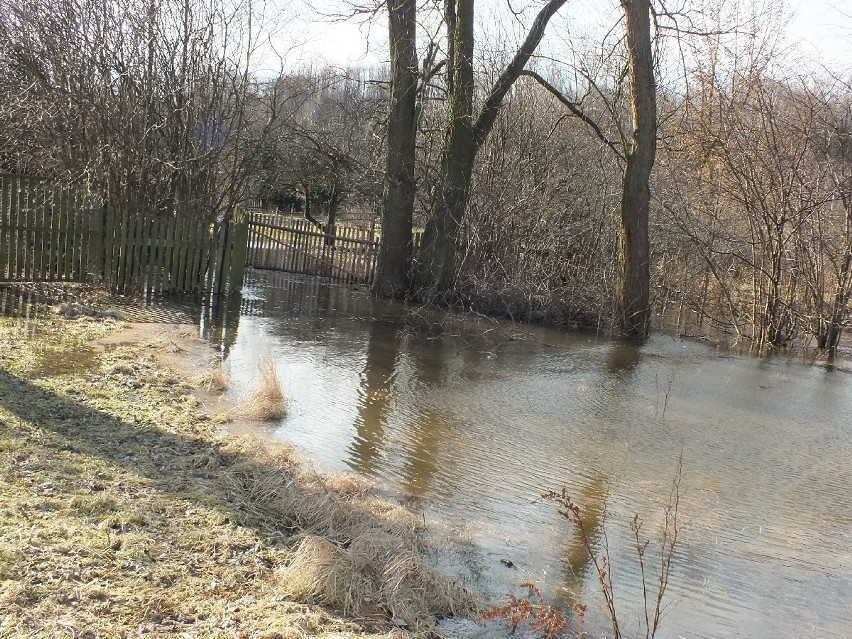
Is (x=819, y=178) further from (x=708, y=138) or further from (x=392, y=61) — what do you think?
(x=392, y=61)

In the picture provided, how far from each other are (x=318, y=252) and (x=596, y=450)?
1370cm

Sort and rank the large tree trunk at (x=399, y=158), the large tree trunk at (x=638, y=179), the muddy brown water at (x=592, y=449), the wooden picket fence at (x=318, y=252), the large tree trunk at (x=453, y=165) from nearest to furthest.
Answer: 1. the muddy brown water at (x=592, y=449)
2. the large tree trunk at (x=638, y=179)
3. the large tree trunk at (x=453, y=165)
4. the large tree trunk at (x=399, y=158)
5. the wooden picket fence at (x=318, y=252)

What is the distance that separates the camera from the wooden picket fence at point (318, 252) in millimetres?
19031

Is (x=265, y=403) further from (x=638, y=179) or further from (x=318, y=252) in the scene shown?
(x=318, y=252)

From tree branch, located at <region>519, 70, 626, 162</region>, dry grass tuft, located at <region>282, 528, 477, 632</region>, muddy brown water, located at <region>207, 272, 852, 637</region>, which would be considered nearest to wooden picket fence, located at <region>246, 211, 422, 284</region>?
tree branch, located at <region>519, 70, 626, 162</region>

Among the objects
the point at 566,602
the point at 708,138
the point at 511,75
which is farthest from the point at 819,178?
the point at 566,602

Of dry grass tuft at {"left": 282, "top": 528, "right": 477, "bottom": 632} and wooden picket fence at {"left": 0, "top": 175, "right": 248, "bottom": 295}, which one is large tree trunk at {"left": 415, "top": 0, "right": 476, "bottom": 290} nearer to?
wooden picket fence at {"left": 0, "top": 175, "right": 248, "bottom": 295}

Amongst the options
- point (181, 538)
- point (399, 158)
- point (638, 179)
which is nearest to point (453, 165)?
point (399, 158)

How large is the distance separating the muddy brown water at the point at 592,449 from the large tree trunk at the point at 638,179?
1.67 m

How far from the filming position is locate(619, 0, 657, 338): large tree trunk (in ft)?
47.3

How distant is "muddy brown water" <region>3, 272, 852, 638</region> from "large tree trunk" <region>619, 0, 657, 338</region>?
5.50 ft

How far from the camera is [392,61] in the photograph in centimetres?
1605

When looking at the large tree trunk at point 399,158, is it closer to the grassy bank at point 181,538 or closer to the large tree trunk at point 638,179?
the large tree trunk at point 638,179

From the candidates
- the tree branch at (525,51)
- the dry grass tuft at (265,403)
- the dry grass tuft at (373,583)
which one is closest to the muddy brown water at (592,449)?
the dry grass tuft at (265,403)
